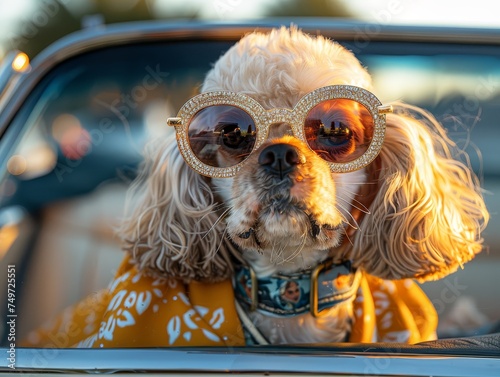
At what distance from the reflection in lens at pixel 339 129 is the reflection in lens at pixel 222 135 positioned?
0.42ft

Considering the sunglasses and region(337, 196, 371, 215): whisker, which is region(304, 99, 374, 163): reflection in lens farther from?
region(337, 196, 371, 215): whisker

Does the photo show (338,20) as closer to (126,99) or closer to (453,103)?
(453,103)

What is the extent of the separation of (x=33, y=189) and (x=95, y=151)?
0.26 m

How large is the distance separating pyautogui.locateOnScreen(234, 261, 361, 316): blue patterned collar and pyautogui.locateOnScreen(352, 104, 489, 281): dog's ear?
63mm

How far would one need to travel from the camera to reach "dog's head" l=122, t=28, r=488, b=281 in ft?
4.79

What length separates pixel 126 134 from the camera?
2.41m

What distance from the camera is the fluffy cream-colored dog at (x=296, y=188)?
4.79 ft

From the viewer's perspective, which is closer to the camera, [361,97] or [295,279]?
[361,97]

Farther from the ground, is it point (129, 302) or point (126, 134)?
point (126, 134)

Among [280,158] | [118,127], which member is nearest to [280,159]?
[280,158]

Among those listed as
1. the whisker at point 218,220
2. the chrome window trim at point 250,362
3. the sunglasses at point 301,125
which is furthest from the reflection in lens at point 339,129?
the chrome window trim at point 250,362

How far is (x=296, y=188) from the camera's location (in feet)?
4.75

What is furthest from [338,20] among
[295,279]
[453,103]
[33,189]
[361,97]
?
[33,189]

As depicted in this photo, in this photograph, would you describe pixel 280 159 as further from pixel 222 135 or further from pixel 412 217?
pixel 412 217
